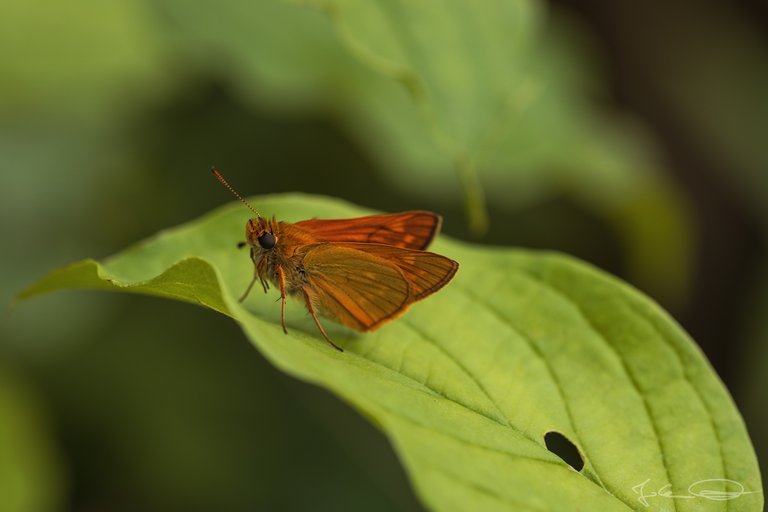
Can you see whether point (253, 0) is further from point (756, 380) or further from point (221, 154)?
→ point (756, 380)

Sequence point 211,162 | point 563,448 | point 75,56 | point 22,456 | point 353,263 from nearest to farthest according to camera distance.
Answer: point 563,448
point 353,263
point 22,456
point 75,56
point 211,162

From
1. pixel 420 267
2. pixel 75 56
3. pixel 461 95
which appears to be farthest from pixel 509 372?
pixel 75 56

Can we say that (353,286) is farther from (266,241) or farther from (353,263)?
(266,241)

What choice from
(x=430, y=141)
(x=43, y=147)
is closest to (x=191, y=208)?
(x=43, y=147)

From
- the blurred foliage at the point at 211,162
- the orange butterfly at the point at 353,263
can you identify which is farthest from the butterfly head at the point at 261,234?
the blurred foliage at the point at 211,162

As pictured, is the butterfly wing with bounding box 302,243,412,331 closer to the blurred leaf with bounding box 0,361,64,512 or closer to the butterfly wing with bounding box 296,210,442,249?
the butterfly wing with bounding box 296,210,442,249

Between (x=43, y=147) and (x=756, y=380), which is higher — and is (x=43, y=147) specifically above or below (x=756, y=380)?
above
